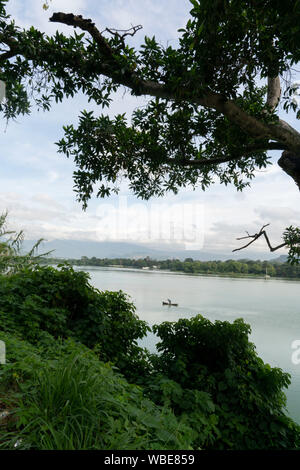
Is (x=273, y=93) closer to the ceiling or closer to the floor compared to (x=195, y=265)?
closer to the ceiling

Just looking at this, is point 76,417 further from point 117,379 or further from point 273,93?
point 273,93

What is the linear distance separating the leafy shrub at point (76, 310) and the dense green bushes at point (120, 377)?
0.04 feet

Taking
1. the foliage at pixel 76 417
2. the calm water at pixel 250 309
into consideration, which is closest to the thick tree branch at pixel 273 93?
the calm water at pixel 250 309

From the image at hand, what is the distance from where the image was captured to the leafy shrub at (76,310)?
3.02 meters

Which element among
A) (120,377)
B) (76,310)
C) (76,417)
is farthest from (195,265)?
(76,417)

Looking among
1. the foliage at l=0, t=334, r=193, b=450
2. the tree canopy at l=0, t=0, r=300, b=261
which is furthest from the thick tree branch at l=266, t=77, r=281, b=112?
the foliage at l=0, t=334, r=193, b=450

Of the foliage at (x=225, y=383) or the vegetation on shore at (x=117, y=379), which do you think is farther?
the foliage at (x=225, y=383)

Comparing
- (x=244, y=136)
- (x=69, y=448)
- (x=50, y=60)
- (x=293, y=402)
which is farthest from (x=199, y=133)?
(x=293, y=402)

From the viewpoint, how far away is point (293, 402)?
5.64 m

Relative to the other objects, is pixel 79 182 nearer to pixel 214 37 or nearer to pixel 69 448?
pixel 214 37

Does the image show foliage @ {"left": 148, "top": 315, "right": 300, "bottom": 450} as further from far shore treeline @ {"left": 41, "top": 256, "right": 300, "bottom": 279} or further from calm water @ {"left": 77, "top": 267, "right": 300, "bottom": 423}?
far shore treeline @ {"left": 41, "top": 256, "right": 300, "bottom": 279}

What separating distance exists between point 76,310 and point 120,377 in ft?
4.68

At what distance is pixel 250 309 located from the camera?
17812 mm

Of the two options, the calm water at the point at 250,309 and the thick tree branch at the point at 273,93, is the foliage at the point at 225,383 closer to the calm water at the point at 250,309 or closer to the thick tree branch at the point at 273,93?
the calm water at the point at 250,309
